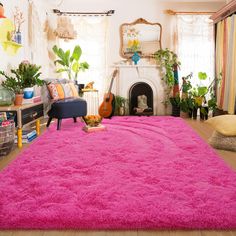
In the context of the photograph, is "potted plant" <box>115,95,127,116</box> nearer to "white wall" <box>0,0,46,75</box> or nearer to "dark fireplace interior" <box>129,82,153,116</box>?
"dark fireplace interior" <box>129,82,153,116</box>

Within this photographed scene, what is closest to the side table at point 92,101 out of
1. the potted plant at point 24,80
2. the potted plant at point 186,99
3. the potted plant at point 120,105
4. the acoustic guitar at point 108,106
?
the potted plant at point 120,105

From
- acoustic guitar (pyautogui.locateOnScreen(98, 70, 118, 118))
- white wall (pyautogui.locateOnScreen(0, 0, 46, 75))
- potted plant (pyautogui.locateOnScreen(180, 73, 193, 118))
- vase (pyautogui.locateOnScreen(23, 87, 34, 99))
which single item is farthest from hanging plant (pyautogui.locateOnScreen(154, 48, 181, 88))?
vase (pyautogui.locateOnScreen(23, 87, 34, 99))

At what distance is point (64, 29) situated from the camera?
20.6ft

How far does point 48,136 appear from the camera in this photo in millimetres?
4457

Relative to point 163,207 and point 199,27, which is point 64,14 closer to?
point 199,27

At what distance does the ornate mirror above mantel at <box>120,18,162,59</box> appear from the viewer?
682cm

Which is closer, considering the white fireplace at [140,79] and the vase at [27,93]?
the vase at [27,93]

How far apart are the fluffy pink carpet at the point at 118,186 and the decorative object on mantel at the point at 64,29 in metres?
2.88

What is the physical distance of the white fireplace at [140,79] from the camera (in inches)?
265

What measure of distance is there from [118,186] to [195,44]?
513cm

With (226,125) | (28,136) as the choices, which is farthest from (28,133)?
(226,125)

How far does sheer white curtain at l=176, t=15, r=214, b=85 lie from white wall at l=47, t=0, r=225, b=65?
0.78ft

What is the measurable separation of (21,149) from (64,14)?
12.8 feet

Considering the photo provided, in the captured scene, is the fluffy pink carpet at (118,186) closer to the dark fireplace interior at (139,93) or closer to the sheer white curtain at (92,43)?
the dark fireplace interior at (139,93)
